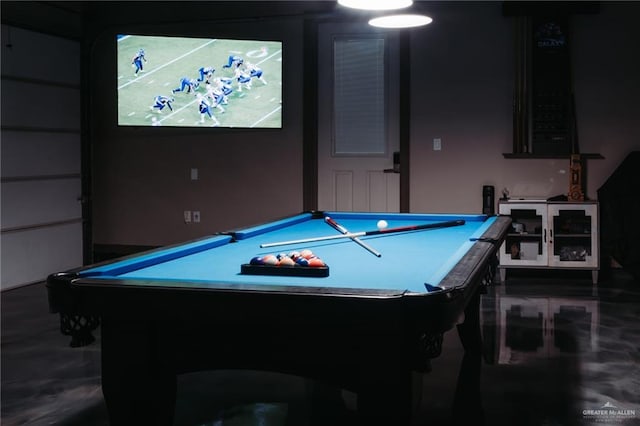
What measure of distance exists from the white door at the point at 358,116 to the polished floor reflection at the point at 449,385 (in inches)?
91.7

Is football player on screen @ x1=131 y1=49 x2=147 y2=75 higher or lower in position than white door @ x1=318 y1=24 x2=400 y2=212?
higher

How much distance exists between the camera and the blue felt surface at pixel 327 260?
2107 millimetres

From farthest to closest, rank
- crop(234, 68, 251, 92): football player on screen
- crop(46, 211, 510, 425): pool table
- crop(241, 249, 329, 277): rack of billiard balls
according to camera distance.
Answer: crop(234, 68, 251, 92): football player on screen → crop(241, 249, 329, 277): rack of billiard balls → crop(46, 211, 510, 425): pool table

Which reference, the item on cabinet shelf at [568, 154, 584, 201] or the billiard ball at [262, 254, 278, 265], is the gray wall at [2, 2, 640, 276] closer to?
the item on cabinet shelf at [568, 154, 584, 201]

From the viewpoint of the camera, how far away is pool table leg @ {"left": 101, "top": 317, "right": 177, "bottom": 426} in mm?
2090

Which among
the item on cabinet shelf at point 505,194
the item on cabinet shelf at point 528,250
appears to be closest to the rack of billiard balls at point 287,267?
the item on cabinet shelf at point 528,250

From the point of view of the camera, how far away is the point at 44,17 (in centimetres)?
638

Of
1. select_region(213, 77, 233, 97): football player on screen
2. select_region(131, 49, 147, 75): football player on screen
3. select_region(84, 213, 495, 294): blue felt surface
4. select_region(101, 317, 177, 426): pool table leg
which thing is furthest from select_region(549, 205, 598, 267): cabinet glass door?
select_region(101, 317, 177, 426): pool table leg

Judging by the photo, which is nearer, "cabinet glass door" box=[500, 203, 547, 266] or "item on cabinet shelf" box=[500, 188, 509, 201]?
"cabinet glass door" box=[500, 203, 547, 266]


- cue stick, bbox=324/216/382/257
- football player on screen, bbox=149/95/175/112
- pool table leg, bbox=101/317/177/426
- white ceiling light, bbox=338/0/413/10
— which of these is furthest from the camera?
football player on screen, bbox=149/95/175/112

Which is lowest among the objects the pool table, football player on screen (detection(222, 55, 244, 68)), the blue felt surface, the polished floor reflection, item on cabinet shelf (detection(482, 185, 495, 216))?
the polished floor reflection

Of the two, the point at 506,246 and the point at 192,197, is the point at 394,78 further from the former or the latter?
the point at 192,197

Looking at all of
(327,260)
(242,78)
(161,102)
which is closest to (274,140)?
(242,78)

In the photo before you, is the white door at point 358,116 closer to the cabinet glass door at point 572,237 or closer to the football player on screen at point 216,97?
the football player on screen at point 216,97
